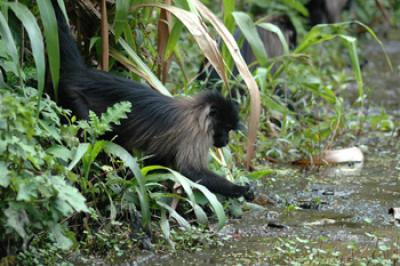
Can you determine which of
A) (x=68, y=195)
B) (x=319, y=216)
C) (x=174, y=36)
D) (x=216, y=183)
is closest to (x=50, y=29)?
(x=174, y=36)

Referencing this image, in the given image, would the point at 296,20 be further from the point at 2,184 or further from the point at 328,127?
the point at 2,184

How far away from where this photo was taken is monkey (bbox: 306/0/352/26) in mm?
9812

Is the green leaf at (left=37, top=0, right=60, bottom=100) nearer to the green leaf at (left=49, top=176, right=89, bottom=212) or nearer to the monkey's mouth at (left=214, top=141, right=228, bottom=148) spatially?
the green leaf at (left=49, top=176, right=89, bottom=212)

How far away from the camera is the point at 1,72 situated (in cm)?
394

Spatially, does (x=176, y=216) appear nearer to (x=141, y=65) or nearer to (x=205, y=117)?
(x=205, y=117)

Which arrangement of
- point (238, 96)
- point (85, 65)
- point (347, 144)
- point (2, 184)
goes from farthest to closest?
point (347, 144), point (238, 96), point (85, 65), point (2, 184)

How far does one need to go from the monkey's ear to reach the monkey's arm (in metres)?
0.24

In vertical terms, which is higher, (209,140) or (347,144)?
(209,140)

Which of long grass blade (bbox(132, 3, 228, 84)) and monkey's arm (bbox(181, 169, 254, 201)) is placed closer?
long grass blade (bbox(132, 3, 228, 84))

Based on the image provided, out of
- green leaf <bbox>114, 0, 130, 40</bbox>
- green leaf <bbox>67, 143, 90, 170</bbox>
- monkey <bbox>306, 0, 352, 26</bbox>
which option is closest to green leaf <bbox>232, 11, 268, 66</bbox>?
green leaf <bbox>114, 0, 130, 40</bbox>

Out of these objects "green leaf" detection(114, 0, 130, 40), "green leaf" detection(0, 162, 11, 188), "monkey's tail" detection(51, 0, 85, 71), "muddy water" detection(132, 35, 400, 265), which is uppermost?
"green leaf" detection(114, 0, 130, 40)

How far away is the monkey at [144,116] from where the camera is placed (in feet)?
14.4

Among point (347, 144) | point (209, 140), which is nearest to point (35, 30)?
point (209, 140)

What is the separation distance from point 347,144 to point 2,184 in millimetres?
3873
